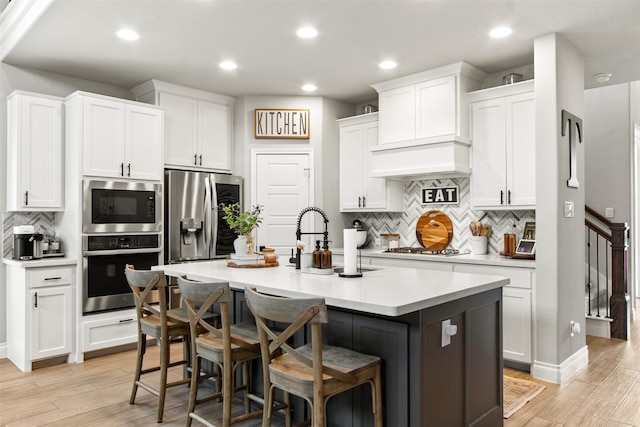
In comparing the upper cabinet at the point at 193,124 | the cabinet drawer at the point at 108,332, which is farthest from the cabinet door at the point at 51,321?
the upper cabinet at the point at 193,124

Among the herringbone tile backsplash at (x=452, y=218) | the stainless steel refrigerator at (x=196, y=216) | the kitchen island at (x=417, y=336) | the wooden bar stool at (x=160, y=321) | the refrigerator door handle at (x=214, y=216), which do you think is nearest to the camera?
the kitchen island at (x=417, y=336)

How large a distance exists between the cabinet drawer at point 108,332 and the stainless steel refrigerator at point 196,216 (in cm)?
71

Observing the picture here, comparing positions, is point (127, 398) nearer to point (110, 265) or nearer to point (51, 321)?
point (51, 321)

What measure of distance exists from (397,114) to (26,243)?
3.68 m

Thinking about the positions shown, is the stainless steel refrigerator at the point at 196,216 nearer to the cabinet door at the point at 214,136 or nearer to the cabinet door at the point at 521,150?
the cabinet door at the point at 214,136

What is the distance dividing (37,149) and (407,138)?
3489 millimetres

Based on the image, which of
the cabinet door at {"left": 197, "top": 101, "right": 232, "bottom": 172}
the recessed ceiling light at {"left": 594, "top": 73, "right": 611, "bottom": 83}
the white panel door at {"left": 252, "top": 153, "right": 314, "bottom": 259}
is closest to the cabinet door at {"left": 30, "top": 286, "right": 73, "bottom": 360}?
the cabinet door at {"left": 197, "top": 101, "right": 232, "bottom": 172}

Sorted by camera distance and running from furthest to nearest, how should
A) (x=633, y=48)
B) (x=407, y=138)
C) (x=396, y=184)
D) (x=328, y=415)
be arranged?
(x=396, y=184) → (x=407, y=138) → (x=633, y=48) → (x=328, y=415)

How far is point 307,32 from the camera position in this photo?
3580 mm

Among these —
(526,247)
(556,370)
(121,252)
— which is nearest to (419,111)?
(526,247)

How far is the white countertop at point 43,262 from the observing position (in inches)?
150

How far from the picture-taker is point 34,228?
4230 millimetres

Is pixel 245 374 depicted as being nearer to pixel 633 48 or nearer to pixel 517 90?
pixel 517 90

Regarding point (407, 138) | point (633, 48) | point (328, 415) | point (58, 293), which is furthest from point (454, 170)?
point (58, 293)
